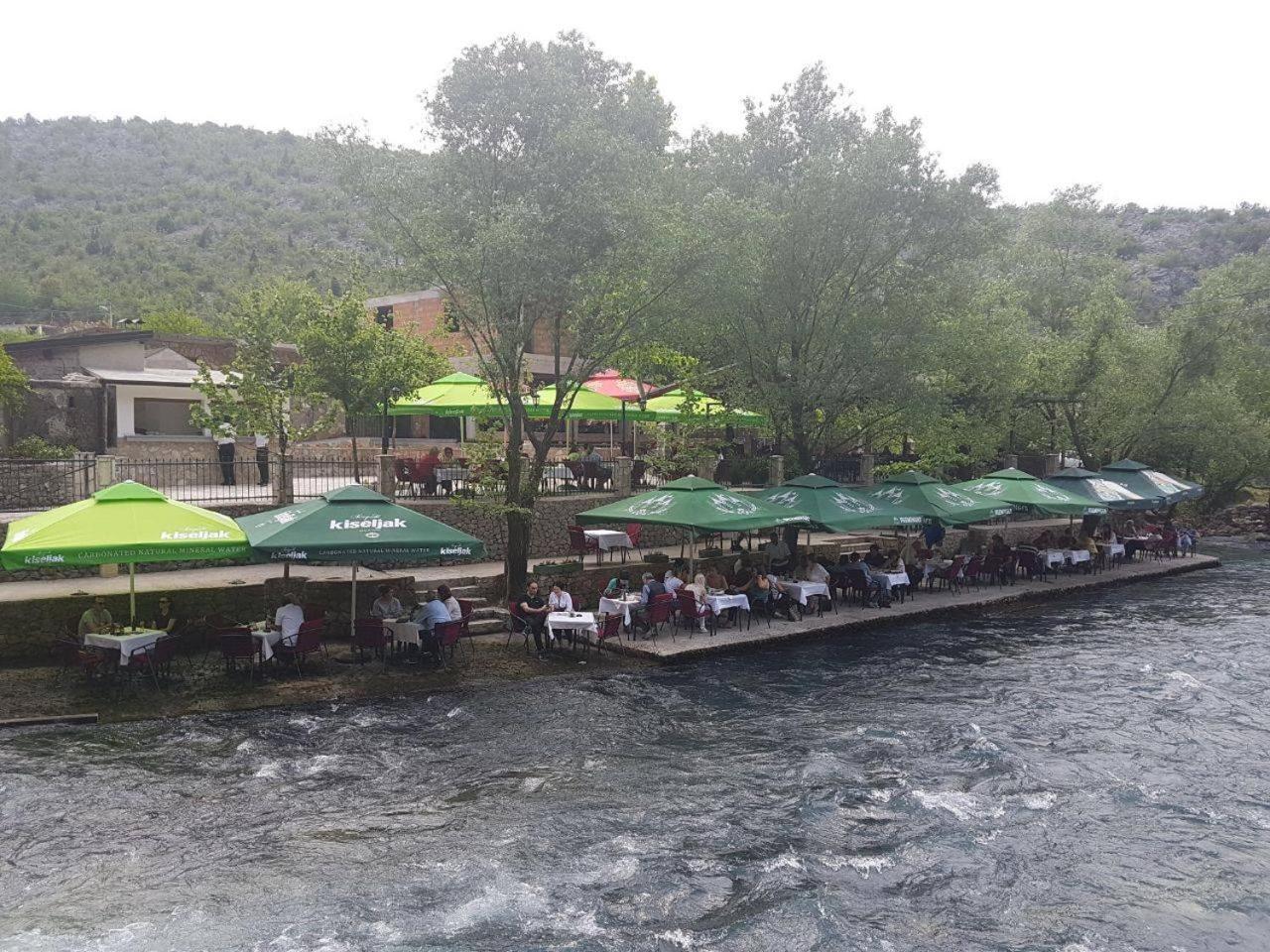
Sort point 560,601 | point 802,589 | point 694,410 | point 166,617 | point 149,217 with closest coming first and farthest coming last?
point 166,617 < point 560,601 < point 802,589 < point 694,410 < point 149,217

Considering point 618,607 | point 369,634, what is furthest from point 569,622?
point 369,634

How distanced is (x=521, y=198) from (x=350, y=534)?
673 cm

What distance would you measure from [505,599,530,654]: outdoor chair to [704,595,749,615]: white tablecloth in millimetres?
3432

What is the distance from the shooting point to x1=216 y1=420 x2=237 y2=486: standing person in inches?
933

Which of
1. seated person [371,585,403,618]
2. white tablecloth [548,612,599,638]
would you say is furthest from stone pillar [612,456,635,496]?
seated person [371,585,403,618]

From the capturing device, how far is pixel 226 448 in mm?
27062

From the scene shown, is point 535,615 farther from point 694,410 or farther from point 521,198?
point 694,410

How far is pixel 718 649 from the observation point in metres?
16.9

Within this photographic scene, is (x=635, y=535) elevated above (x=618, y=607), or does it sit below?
above

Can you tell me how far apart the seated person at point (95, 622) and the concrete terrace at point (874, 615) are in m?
7.80

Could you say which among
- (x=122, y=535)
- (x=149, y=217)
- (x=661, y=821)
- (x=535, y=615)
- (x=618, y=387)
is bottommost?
(x=661, y=821)

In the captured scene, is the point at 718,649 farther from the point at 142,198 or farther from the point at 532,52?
the point at 142,198

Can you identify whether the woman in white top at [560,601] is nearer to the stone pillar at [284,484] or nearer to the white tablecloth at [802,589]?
the white tablecloth at [802,589]

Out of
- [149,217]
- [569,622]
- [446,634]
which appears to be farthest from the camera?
[149,217]
